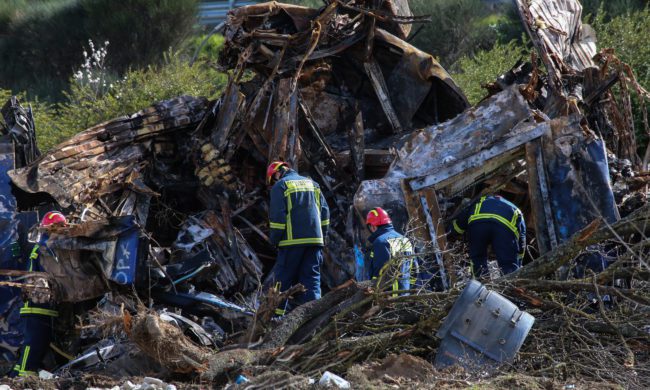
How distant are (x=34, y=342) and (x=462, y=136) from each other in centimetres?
367

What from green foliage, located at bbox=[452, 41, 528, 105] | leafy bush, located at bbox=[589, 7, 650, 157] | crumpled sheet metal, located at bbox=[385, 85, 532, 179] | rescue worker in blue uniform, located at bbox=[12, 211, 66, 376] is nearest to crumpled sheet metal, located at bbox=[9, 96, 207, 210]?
rescue worker in blue uniform, located at bbox=[12, 211, 66, 376]

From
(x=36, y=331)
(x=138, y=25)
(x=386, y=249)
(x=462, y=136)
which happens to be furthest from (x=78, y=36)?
(x=386, y=249)

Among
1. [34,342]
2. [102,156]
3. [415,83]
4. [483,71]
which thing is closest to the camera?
[34,342]

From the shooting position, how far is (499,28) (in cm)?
1977

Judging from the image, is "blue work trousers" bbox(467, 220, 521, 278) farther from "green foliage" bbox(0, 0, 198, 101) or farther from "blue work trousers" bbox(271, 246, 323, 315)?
A: "green foliage" bbox(0, 0, 198, 101)

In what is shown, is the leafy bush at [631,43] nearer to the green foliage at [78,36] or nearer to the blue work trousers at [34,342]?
the blue work trousers at [34,342]

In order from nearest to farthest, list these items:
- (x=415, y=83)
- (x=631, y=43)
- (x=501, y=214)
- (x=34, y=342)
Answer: (x=501, y=214) → (x=34, y=342) → (x=415, y=83) → (x=631, y=43)

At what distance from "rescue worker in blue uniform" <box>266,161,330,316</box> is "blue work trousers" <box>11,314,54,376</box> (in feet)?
5.97

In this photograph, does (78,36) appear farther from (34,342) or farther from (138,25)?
(34,342)

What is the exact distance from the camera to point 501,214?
6.73m

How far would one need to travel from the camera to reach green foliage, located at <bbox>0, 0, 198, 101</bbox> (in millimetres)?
21844

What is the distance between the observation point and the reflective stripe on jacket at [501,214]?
6734mm

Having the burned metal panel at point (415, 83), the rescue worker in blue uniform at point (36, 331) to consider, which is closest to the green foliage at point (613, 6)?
the burned metal panel at point (415, 83)

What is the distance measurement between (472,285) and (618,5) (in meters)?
15.0
